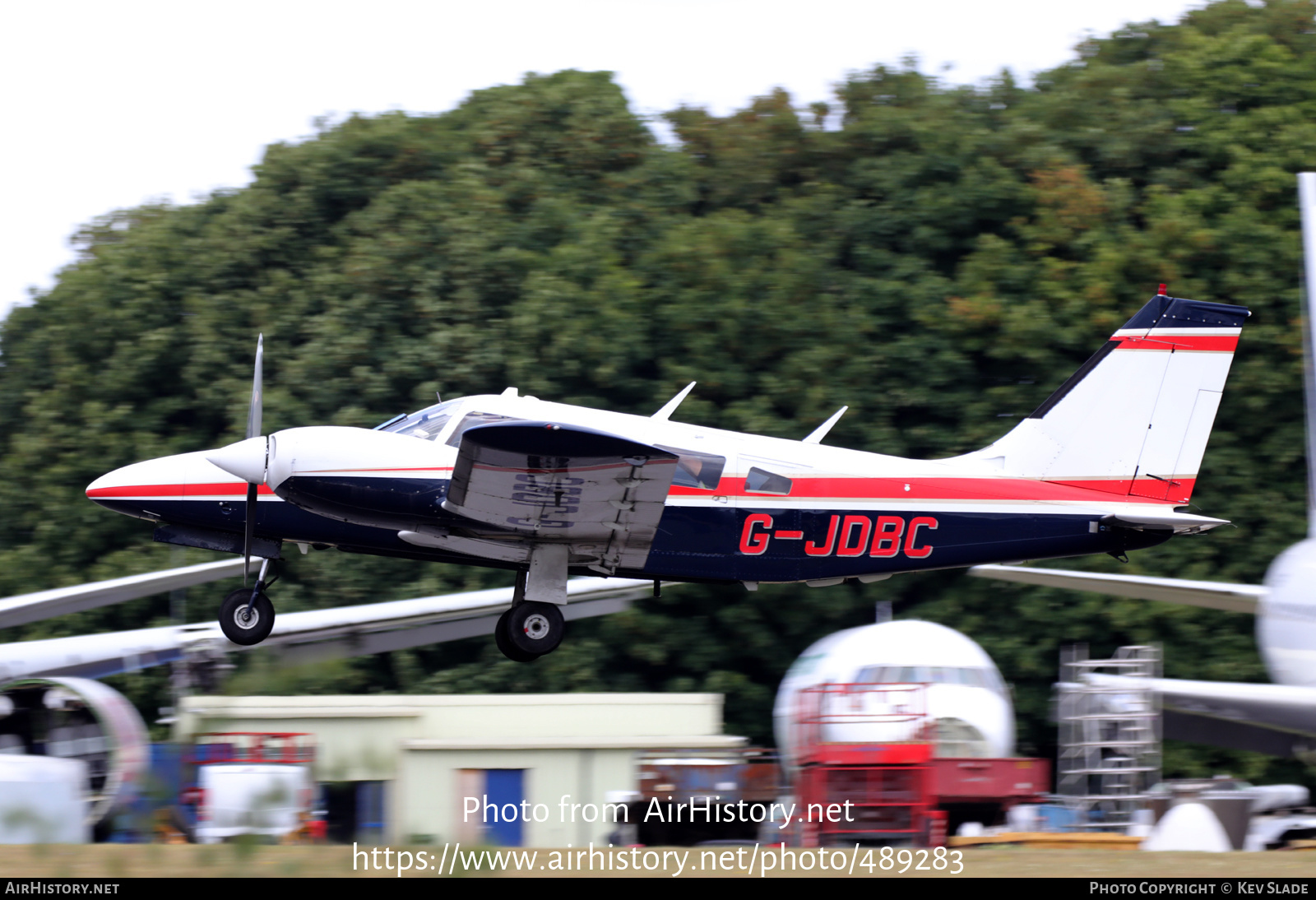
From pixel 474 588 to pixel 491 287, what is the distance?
5.65 m

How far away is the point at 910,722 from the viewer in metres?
16.5

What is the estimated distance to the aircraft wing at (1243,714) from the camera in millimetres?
14031

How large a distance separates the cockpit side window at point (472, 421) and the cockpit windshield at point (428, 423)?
5.1 inches

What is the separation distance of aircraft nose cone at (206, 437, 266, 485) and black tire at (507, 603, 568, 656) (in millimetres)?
2601

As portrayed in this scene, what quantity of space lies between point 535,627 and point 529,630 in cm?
6

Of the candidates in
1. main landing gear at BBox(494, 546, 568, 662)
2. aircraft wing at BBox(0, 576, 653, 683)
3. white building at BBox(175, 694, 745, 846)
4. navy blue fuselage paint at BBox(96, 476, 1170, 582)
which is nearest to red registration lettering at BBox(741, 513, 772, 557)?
navy blue fuselage paint at BBox(96, 476, 1170, 582)

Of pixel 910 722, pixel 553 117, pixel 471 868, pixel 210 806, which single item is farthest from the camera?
pixel 553 117

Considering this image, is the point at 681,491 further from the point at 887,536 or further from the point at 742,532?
the point at 887,536

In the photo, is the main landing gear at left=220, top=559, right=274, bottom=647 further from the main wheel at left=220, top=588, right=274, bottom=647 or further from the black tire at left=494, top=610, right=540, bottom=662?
the black tire at left=494, top=610, right=540, bottom=662

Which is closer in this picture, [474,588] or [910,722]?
[910,722]

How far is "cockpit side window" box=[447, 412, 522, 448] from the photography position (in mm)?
11859
